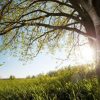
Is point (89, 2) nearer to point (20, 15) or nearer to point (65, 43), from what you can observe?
point (20, 15)

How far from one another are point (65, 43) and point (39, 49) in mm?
2784

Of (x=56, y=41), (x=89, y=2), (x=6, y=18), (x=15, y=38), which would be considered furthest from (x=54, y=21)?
(x=89, y=2)

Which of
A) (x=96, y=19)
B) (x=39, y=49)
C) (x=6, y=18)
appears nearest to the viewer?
(x=96, y=19)

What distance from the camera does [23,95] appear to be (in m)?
8.30

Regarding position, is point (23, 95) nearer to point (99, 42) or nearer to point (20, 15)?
point (99, 42)

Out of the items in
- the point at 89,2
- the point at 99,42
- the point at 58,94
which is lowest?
the point at 58,94

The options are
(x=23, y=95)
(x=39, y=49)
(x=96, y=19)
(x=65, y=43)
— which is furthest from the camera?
(x=65, y=43)

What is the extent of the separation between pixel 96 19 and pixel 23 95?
471cm

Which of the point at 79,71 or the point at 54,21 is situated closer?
the point at 79,71

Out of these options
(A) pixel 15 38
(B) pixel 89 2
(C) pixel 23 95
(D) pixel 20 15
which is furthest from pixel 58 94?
(A) pixel 15 38

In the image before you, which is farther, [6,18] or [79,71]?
[79,71]

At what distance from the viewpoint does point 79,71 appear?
54.6 ft

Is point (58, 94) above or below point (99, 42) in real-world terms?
below

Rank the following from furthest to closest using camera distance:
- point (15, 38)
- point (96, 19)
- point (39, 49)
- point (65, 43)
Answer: point (65, 43), point (39, 49), point (15, 38), point (96, 19)
